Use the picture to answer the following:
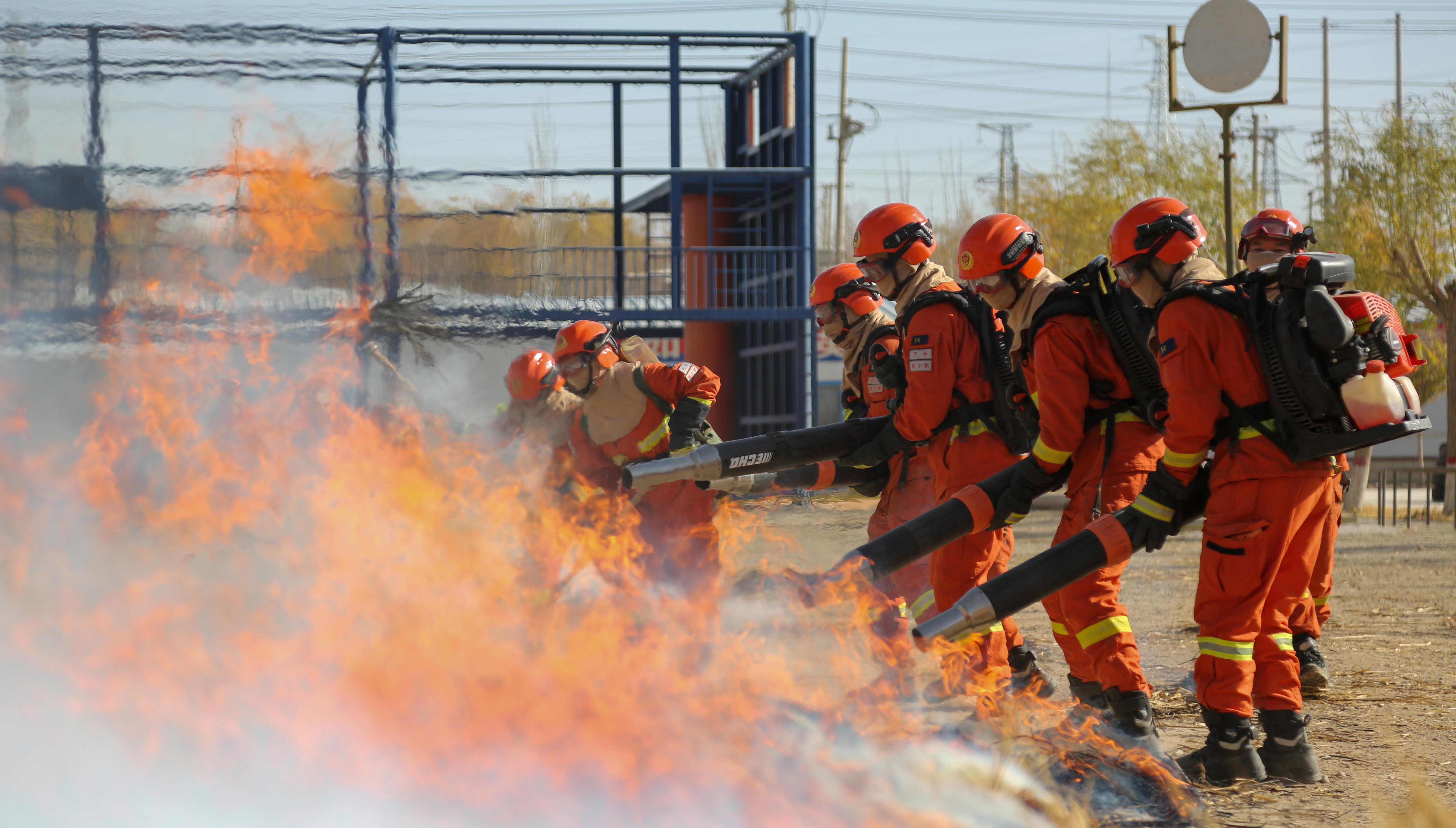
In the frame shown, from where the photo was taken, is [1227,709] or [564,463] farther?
[564,463]

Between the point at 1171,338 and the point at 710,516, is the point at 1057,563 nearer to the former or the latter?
the point at 1171,338

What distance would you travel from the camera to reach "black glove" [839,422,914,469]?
5312 millimetres

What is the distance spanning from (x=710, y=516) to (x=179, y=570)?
3.45 meters

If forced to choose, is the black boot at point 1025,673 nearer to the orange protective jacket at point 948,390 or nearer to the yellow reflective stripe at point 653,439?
the orange protective jacket at point 948,390

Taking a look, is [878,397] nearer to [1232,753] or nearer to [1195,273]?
[1195,273]

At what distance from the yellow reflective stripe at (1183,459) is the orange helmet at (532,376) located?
2590 millimetres

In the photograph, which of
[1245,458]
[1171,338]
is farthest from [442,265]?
[1245,458]

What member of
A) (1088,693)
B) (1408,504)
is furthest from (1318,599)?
(1408,504)

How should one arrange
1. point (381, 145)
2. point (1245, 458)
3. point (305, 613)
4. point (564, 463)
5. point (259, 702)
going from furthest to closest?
1. point (564, 463)
2. point (1245, 458)
3. point (381, 145)
4. point (305, 613)
5. point (259, 702)

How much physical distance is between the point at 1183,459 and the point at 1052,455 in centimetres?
53

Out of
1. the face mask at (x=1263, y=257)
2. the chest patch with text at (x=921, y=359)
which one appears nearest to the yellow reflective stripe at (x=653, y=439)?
the chest patch with text at (x=921, y=359)

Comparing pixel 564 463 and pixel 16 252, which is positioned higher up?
pixel 16 252

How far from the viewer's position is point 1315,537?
434 cm

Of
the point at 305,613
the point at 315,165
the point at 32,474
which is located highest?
the point at 315,165
